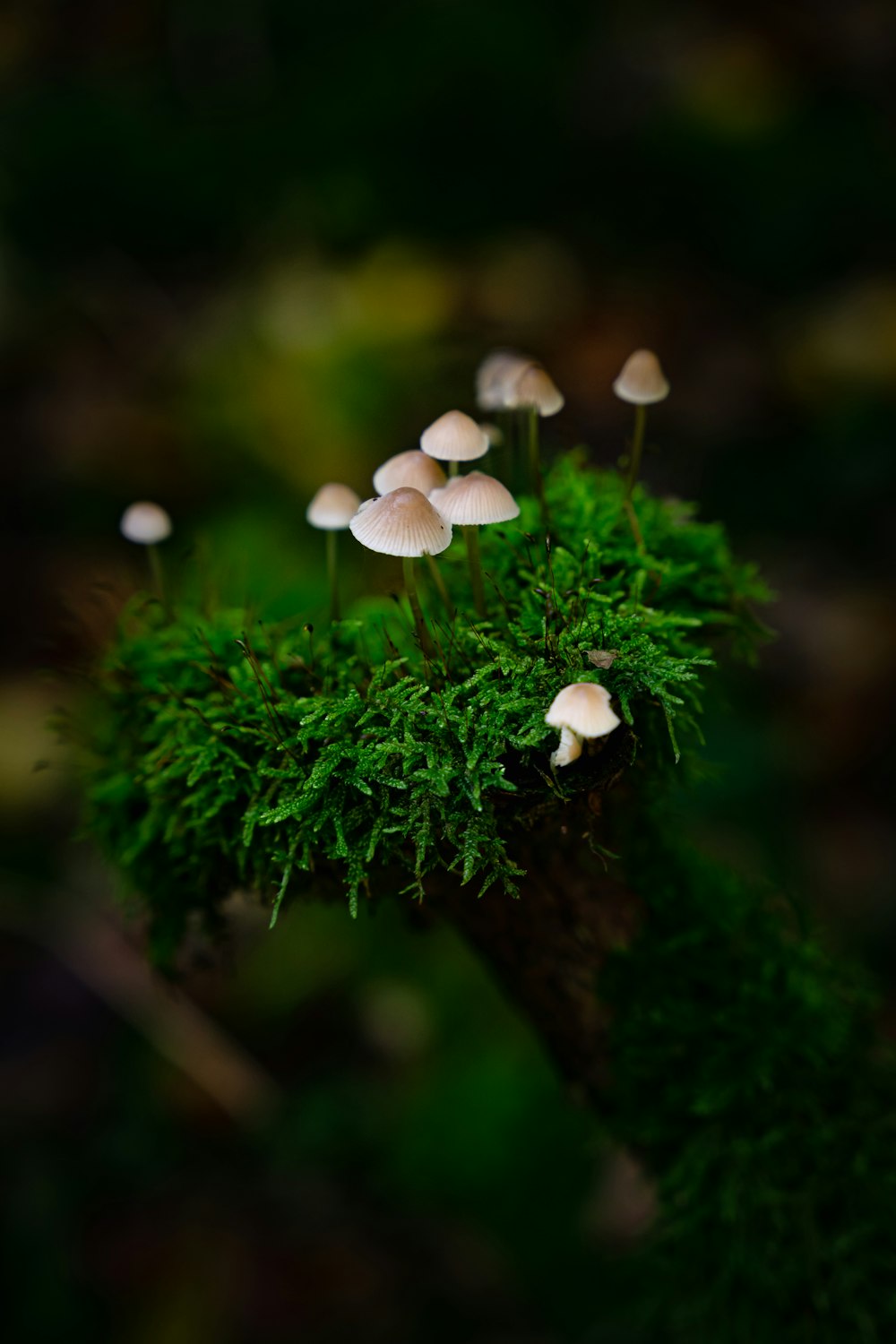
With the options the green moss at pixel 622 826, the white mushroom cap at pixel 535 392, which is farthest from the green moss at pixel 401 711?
the white mushroom cap at pixel 535 392

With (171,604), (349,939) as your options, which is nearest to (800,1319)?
(171,604)

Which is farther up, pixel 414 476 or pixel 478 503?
pixel 414 476

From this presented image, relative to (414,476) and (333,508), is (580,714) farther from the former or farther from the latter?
(333,508)

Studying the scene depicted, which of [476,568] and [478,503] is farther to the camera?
[476,568]

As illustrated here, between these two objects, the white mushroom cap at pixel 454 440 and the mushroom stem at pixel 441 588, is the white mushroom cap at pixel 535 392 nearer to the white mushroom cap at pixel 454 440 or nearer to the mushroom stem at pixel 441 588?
the white mushroom cap at pixel 454 440

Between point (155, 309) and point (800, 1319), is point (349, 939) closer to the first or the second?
point (800, 1319)

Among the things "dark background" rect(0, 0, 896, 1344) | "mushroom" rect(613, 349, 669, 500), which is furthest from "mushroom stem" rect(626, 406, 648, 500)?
"dark background" rect(0, 0, 896, 1344)

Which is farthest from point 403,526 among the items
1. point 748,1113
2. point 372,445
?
point 372,445
